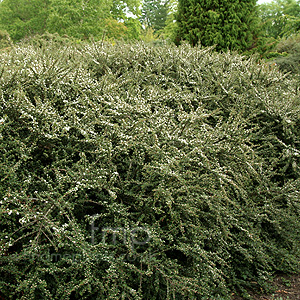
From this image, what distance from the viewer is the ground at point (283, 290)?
2686 millimetres

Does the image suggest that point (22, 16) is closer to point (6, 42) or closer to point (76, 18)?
point (76, 18)

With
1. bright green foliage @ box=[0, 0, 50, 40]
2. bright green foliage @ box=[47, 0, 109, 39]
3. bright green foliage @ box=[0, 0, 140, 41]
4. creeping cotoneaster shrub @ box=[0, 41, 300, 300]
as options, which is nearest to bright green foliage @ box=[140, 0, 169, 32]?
A: bright green foliage @ box=[0, 0, 140, 41]

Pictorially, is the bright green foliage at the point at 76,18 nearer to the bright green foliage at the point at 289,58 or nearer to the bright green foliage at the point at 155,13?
the bright green foliage at the point at 289,58

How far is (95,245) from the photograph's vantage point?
210 centimetres

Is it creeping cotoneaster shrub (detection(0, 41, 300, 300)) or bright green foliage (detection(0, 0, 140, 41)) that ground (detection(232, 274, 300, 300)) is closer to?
creeping cotoneaster shrub (detection(0, 41, 300, 300))

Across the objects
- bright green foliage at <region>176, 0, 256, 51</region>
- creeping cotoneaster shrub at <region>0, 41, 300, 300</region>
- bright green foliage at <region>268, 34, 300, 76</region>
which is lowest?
creeping cotoneaster shrub at <region>0, 41, 300, 300</region>

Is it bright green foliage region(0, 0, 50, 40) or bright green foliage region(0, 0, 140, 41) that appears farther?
bright green foliage region(0, 0, 50, 40)

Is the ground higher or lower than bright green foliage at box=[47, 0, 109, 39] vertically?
lower

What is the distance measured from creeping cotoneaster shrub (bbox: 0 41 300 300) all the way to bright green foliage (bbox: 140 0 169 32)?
141 feet

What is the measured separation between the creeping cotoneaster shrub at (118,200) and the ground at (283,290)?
8cm

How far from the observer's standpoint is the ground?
2686 millimetres

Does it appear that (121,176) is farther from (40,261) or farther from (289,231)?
(289,231)

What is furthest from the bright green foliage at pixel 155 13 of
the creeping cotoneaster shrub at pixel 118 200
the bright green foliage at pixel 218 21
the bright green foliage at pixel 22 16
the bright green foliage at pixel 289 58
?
the creeping cotoneaster shrub at pixel 118 200

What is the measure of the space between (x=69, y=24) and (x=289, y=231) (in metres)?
15.2
